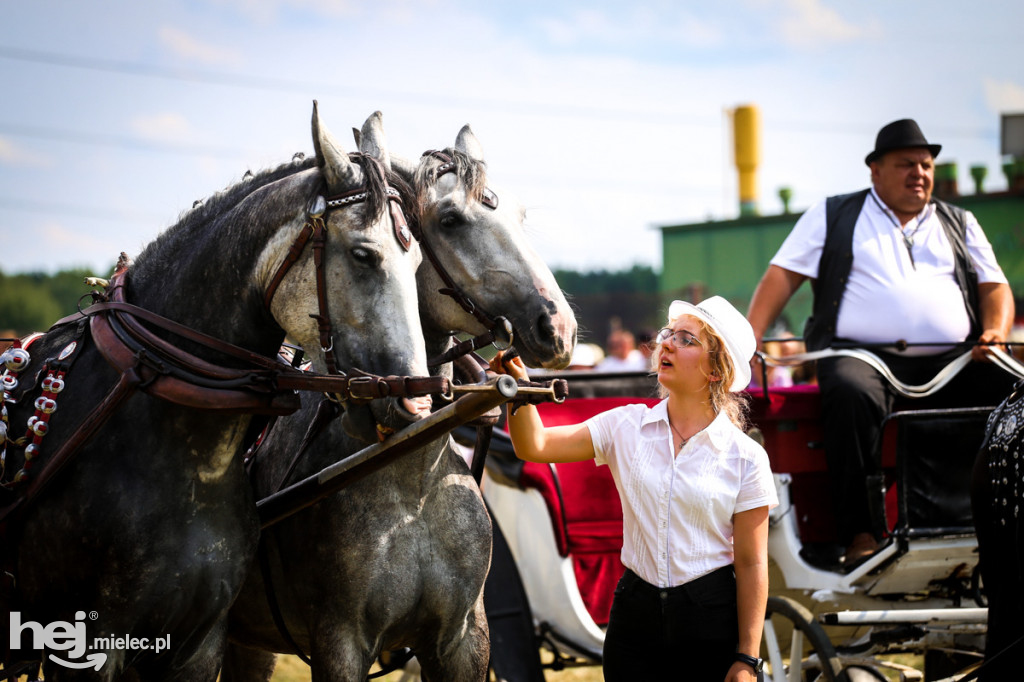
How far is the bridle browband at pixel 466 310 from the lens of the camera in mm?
2824

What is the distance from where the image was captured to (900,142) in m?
4.50

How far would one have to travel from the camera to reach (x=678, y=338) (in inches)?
107

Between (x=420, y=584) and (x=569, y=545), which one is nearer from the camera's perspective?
(x=420, y=584)

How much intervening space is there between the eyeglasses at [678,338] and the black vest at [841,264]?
78.7 inches

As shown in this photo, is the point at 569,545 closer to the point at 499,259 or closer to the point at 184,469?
the point at 499,259

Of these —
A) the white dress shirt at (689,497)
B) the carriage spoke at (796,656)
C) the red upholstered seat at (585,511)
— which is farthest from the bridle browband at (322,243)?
the carriage spoke at (796,656)

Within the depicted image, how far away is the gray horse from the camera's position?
108 inches

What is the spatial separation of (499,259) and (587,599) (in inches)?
90.4

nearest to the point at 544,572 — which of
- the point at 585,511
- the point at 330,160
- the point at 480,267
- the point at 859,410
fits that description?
the point at 585,511

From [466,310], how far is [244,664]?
1.83 m

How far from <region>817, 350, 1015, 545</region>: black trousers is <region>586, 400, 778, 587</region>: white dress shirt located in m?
1.58

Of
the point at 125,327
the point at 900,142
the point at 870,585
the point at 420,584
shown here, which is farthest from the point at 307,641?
the point at 900,142

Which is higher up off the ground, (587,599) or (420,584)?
(420,584)

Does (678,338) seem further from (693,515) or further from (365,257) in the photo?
(365,257)
